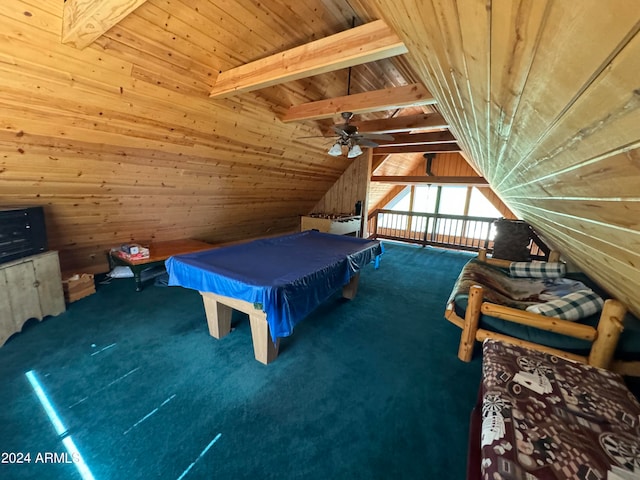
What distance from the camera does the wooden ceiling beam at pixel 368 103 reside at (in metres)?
2.75

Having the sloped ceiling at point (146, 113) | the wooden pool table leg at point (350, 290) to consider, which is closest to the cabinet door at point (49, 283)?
the sloped ceiling at point (146, 113)

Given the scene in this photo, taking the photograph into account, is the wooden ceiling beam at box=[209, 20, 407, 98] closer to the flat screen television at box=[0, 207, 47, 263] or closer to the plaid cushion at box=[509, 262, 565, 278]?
the flat screen television at box=[0, 207, 47, 263]

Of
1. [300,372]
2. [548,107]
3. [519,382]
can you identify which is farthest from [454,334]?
[548,107]

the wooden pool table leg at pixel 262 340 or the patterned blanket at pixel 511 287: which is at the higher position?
the patterned blanket at pixel 511 287

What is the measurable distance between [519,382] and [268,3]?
304 centimetres

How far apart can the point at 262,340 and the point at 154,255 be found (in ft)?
8.10

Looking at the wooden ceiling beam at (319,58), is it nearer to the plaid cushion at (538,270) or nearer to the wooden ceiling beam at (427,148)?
the plaid cushion at (538,270)

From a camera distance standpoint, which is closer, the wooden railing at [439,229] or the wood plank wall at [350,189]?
the wooden railing at [439,229]

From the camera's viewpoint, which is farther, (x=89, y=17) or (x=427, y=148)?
(x=427, y=148)

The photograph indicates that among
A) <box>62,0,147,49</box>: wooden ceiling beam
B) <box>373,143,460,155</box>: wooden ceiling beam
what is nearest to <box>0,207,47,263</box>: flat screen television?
<box>62,0,147,49</box>: wooden ceiling beam

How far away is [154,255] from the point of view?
373 centimetres

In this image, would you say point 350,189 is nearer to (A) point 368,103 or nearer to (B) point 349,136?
(B) point 349,136

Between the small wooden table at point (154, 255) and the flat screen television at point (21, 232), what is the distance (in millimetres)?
877

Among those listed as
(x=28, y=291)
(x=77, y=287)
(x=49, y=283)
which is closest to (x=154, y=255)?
(x=77, y=287)
